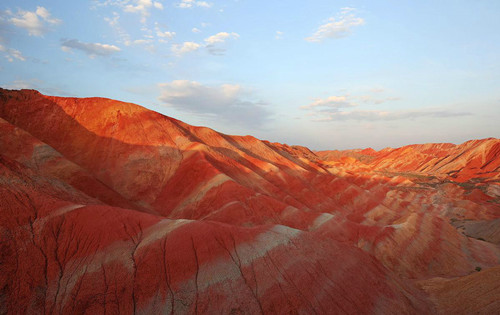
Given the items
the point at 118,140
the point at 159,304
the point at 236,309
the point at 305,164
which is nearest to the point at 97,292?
the point at 159,304

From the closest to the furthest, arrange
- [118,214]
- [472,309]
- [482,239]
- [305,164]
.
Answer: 1. [472,309]
2. [118,214]
3. [482,239]
4. [305,164]

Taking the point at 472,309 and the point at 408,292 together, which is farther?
the point at 408,292

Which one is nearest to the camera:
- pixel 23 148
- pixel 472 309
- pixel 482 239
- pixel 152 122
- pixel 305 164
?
pixel 472 309

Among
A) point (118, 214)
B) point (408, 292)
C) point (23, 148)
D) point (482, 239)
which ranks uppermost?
point (23, 148)

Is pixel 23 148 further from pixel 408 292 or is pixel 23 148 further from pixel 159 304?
pixel 408 292

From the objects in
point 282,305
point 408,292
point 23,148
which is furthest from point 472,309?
point 23,148

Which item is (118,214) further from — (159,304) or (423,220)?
(423,220)

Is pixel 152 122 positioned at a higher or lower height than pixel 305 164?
higher
